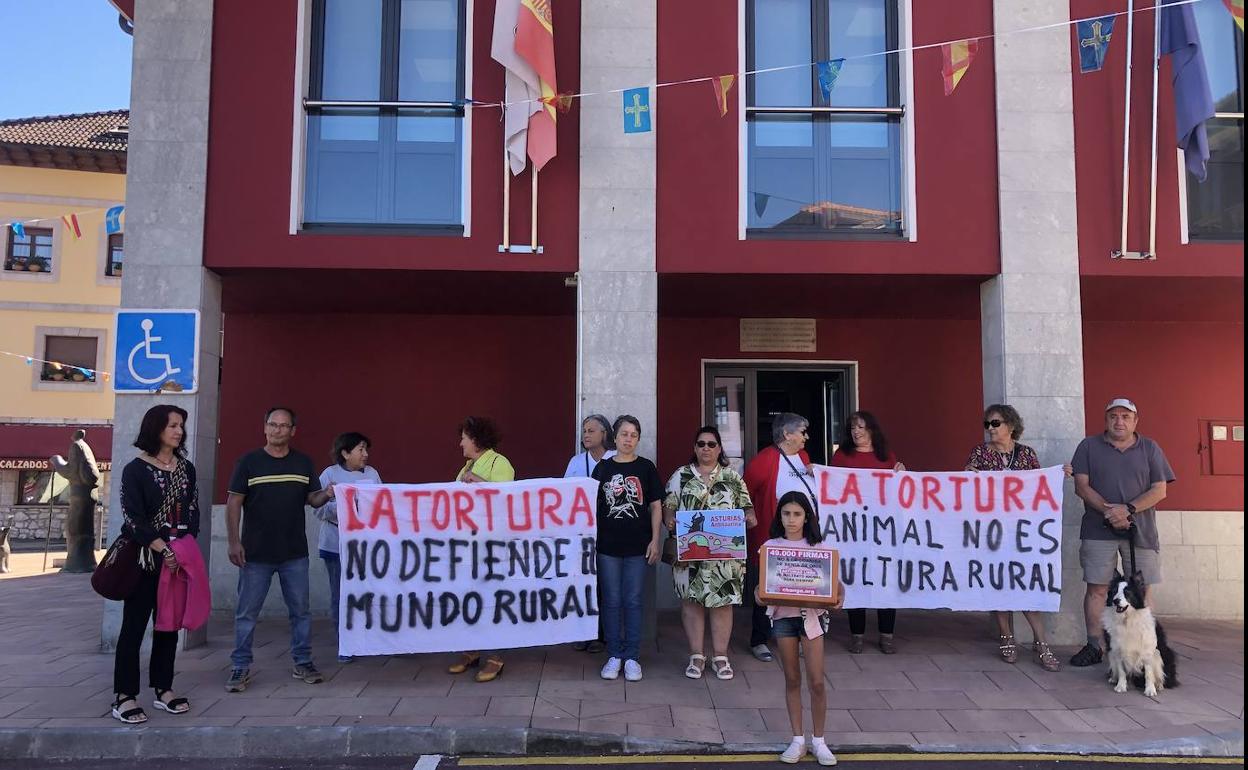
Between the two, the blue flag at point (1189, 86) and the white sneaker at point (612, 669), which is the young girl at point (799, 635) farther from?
the blue flag at point (1189, 86)

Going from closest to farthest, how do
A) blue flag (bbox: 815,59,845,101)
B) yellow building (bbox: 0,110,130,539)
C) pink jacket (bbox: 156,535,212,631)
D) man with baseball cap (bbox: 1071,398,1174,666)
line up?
pink jacket (bbox: 156,535,212,631)
man with baseball cap (bbox: 1071,398,1174,666)
blue flag (bbox: 815,59,845,101)
yellow building (bbox: 0,110,130,539)

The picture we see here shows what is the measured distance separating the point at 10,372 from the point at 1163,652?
1026 inches

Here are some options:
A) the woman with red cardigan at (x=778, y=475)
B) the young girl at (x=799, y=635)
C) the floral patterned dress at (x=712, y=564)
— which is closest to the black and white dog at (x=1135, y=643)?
the woman with red cardigan at (x=778, y=475)

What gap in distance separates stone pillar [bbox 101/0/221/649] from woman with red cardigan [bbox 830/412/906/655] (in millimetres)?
5443

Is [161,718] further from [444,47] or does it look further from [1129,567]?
[1129,567]

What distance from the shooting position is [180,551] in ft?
17.5

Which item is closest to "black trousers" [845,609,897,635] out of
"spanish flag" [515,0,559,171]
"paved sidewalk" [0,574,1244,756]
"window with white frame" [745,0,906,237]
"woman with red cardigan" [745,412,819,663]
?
"paved sidewalk" [0,574,1244,756]

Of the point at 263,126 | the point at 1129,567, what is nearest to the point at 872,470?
the point at 1129,567

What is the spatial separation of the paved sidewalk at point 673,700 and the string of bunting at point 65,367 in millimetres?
18013

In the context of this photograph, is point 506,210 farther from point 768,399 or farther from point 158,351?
point 768,399

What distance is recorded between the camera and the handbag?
5.18 meters

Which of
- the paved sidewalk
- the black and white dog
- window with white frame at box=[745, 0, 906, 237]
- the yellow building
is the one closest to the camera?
the paved sidewalk

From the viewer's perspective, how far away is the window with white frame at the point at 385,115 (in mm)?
7594

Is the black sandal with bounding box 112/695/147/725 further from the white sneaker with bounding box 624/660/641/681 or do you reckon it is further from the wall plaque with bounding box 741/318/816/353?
the wall plaque with bounding box 741/318/816/353
